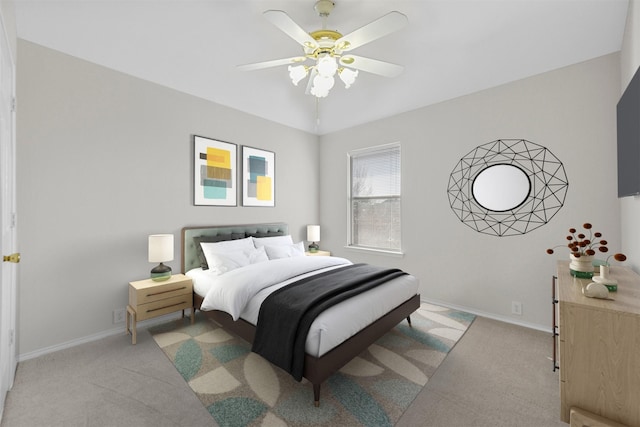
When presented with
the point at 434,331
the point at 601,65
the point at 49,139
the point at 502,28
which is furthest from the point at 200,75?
the point at 601,65

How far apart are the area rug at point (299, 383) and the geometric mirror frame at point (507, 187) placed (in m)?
1.40

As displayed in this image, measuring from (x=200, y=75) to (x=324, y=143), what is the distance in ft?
8.17

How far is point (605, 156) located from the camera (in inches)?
103

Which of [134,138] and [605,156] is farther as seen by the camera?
[134,138]

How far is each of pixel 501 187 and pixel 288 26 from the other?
295cm

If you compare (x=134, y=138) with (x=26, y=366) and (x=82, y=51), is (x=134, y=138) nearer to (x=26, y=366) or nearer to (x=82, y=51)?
(x=82, y=51)

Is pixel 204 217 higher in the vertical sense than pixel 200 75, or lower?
lower

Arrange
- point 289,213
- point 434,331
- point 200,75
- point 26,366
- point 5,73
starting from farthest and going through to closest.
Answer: point 289,213
point 200,75
point 434,331
point 26,366
point 5,73

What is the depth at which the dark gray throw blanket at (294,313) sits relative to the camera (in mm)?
1910

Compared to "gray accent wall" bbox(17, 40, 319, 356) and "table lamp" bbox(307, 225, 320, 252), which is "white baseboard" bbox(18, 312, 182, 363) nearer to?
"gray accent wall" bbox(17, 40, 319, 356)

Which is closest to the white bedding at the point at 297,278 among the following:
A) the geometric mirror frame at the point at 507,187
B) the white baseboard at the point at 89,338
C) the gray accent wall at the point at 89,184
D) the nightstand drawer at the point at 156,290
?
the nightstand drawer at the point at 156,290

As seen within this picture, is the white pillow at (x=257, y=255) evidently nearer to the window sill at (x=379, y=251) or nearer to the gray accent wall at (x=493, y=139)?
the window sill at (x=379, y=251)

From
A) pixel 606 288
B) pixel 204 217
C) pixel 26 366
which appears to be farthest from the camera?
pixel 204 217

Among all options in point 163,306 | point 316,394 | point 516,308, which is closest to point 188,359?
point 163,306
